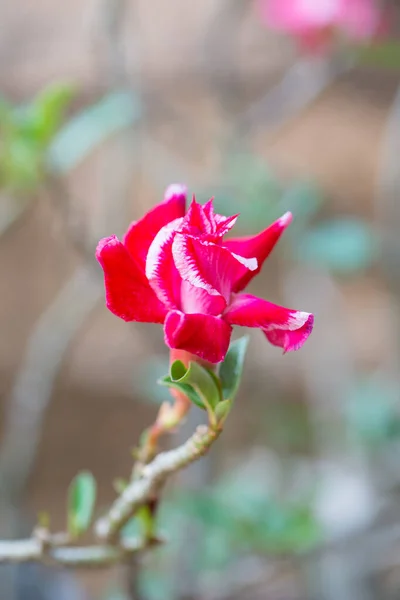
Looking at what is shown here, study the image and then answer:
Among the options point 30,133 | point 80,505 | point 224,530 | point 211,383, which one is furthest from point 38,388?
point 211,383

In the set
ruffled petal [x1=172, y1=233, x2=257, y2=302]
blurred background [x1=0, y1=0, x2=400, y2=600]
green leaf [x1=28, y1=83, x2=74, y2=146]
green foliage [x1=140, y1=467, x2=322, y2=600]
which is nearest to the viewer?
ruffled petal [x1=172, y1=233, x2=257, y2=302]

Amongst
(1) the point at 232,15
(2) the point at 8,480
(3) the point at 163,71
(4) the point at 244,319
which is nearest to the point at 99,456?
(2) the point at 8,480

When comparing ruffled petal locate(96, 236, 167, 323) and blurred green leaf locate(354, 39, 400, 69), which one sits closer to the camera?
ruffled petal locate(96, 236, 167, 323)

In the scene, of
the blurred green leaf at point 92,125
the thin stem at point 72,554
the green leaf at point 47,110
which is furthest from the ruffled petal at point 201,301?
the blurred green leaf at point 92,125

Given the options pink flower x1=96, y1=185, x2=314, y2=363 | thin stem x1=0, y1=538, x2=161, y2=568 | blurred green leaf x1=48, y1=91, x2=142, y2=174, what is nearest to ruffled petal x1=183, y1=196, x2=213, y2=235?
pink flower x1=96, y1=185, x2=314, y2=363

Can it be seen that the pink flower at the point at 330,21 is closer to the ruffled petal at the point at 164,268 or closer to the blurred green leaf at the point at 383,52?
the blurred green leaf at the point at 383,52

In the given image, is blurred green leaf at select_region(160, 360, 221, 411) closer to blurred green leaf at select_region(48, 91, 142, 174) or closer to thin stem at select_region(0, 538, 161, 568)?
thin stem at select_region(0, 538, 161, 568)

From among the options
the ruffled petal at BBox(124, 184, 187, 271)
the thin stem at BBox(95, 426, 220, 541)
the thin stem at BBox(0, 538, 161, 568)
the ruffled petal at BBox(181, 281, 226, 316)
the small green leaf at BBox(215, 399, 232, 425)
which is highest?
the ruffled petal at BBox(124, 184, 187, 271)
